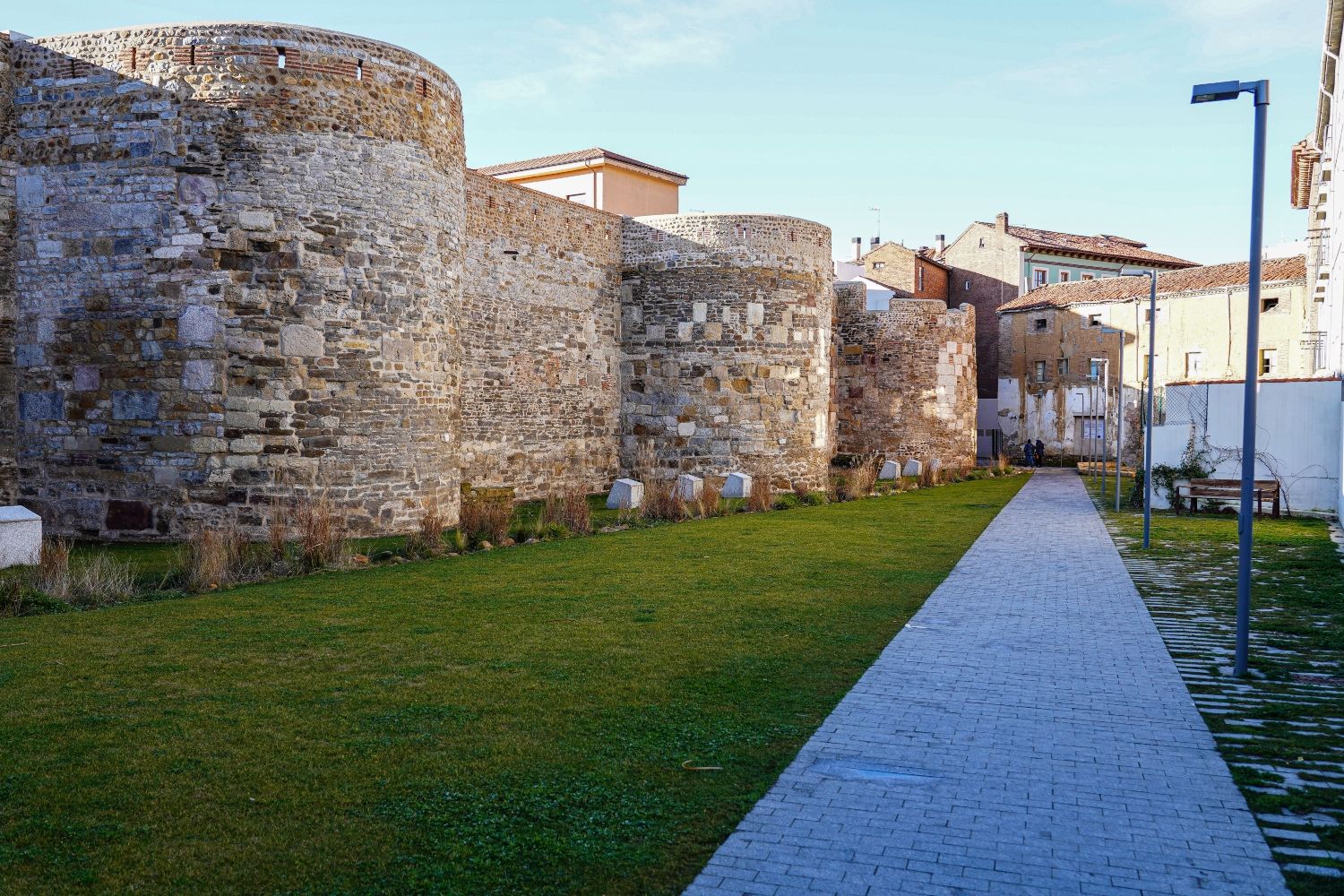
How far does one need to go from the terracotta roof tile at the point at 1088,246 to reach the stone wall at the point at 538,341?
35.4 meters

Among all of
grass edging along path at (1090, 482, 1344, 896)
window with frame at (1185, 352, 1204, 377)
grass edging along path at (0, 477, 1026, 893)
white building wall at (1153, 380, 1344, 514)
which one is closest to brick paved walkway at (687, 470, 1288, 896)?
grass edging along path at (1090, 482, 1344, 896)

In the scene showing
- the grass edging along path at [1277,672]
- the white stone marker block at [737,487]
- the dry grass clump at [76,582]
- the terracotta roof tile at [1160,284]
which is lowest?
the grass edging along path at [1277,672]

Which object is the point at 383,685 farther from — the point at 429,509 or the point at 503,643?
the point at 429,509

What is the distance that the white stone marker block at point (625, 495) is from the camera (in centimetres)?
1848

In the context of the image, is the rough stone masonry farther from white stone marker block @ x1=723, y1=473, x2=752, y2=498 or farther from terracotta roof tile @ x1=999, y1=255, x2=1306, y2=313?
terracotta roof tile @ x1=999, y1=255, x2=1306, y2=313

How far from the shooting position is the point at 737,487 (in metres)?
21.5

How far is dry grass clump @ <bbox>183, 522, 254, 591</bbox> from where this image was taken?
34.7ft

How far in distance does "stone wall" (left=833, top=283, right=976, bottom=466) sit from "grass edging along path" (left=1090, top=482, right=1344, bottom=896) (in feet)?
56.0

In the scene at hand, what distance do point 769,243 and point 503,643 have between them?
15896mm

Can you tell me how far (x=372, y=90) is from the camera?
1384 centimetres

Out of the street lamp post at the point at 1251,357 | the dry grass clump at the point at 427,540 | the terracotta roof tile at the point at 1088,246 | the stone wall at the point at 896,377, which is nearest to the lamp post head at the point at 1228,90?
the street lamp post at the point at 1251,357

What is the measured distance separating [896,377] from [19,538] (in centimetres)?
2535

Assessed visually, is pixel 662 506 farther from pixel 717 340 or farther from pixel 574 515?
pixel 717 340

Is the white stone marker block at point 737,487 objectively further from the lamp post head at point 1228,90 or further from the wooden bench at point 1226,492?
the lamp post head at point 1228,90
